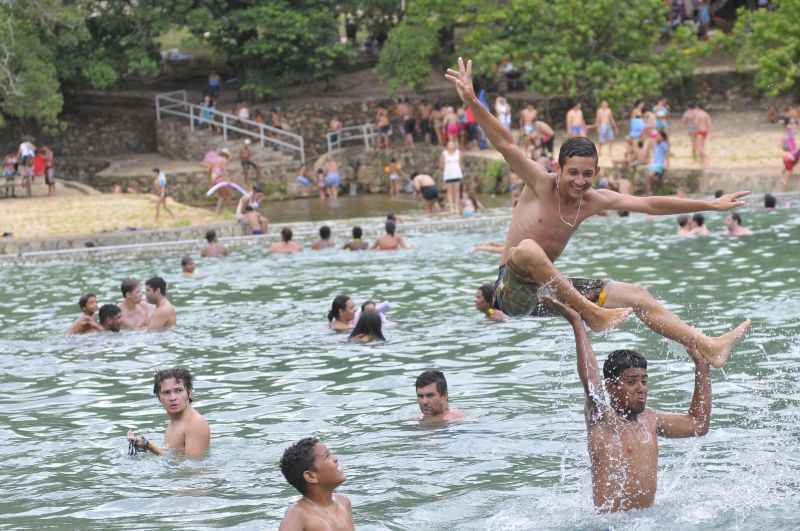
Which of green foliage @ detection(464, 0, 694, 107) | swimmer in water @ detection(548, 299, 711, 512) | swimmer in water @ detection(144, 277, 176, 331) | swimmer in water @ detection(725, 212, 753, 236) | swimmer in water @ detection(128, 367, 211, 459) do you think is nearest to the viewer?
swimmer in water @ detection(548, 299, 711, 512)

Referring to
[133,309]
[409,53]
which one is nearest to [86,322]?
[133,309]

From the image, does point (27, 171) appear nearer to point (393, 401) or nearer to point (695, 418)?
point (393, 401)

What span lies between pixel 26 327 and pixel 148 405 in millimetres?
5624

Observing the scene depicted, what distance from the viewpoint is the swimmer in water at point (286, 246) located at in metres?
25.8

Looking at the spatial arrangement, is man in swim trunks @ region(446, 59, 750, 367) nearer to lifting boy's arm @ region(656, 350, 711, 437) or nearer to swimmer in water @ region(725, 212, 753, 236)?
lifting boy's arm @ region(656, 350, 711, 437)

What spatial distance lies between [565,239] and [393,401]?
4595 mm

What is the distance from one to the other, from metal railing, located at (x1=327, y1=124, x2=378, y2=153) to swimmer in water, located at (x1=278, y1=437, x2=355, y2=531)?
111 feet

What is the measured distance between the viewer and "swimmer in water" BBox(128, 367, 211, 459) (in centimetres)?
1175

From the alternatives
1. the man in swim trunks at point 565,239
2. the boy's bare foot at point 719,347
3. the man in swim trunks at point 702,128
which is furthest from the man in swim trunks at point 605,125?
the boy's bare foot at point 719,347

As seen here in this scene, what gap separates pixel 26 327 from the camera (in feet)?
64.2

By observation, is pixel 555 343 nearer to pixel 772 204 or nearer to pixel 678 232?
pixel 678 232

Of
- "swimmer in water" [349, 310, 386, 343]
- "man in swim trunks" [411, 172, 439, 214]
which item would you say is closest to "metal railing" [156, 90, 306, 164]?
"man in swim trunks" [411, 172, 439, 214]

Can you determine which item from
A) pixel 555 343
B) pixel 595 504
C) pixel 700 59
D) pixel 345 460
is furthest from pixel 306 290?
pixel 700 59

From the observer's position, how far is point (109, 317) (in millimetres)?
18094
